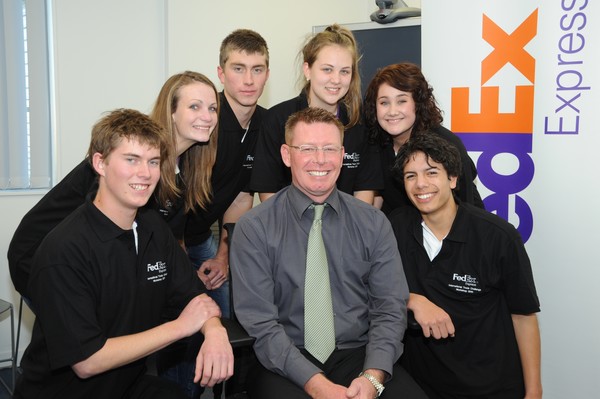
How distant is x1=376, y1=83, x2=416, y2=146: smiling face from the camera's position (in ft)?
8.30

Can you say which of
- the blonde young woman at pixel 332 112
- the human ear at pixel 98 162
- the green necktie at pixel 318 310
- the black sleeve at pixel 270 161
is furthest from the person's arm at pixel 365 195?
the human ear at pixel 98 162

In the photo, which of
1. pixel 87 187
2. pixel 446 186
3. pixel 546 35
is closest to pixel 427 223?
pixel 446 186

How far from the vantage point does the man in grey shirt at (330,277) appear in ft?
6.30

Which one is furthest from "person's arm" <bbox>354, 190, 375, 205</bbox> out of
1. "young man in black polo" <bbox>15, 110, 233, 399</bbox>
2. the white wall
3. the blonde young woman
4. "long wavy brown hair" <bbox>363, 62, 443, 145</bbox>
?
the white wall

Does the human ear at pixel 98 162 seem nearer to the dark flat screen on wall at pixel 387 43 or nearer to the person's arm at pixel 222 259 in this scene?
the person's arm at pixel 222 259

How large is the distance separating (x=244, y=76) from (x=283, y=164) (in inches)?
19.8

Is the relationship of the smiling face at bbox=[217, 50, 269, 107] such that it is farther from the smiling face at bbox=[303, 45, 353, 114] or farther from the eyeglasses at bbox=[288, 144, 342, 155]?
the eyeglasses at bbox=[288, 144, 342, 155]

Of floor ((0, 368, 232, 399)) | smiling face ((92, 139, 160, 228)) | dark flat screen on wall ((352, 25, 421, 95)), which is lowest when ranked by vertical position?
floor ((0, 368, 232, 399))

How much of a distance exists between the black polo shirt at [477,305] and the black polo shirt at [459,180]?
0.27 m

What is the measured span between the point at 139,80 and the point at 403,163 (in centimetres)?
224

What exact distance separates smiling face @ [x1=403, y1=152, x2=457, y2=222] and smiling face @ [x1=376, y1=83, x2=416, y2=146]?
0.32 m

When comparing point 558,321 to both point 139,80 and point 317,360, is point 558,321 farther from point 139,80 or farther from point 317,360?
point 139,80

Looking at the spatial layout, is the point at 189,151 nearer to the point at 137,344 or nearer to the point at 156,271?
the point at 156,271

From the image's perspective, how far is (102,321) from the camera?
177cm
